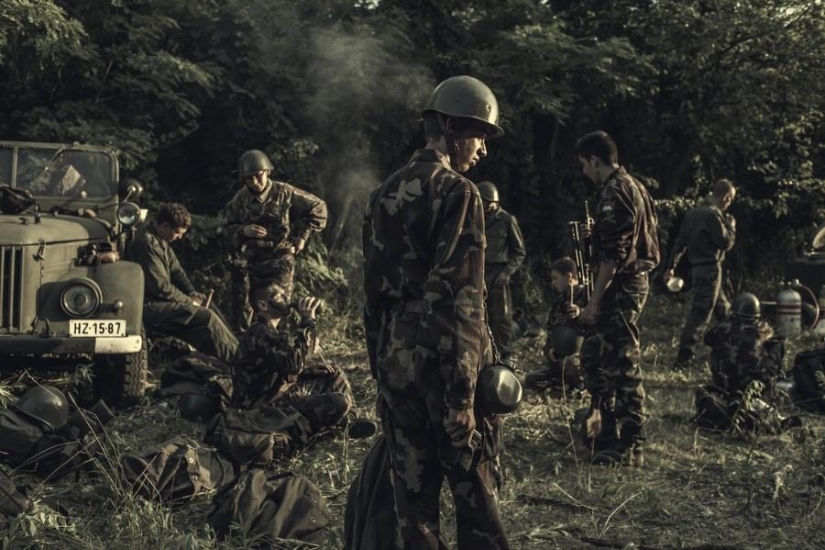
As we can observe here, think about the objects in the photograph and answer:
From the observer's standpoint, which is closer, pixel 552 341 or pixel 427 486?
pixel 427 486

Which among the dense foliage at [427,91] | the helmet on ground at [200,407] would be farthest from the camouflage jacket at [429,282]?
the dense foliage at [427,91]

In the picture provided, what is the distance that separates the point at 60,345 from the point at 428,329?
13.6 ft

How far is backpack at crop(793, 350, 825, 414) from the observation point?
24.6 feet

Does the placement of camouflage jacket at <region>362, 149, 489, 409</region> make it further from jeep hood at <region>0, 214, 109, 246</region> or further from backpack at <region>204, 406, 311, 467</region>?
jeep hood at <region>0, 214, 109, 246</region>

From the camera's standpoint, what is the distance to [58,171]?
821 centimetres

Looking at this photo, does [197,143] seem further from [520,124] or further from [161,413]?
[161,413]

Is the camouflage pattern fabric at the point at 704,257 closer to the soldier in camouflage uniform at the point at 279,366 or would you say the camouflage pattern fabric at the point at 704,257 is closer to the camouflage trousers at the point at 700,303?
the camouflage trousers at the point at 700,303

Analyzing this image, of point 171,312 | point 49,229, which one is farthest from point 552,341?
point 49,229

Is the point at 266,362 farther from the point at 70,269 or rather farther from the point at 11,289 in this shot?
the point at 70,269

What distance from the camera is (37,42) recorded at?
970 centimetres

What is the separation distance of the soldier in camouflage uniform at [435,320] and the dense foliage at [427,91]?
749 centimetres

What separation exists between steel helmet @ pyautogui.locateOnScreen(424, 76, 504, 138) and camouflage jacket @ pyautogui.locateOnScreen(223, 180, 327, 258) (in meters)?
4.89

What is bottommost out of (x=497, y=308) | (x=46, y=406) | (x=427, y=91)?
(x=46, y=406)

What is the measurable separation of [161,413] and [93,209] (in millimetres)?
2226
